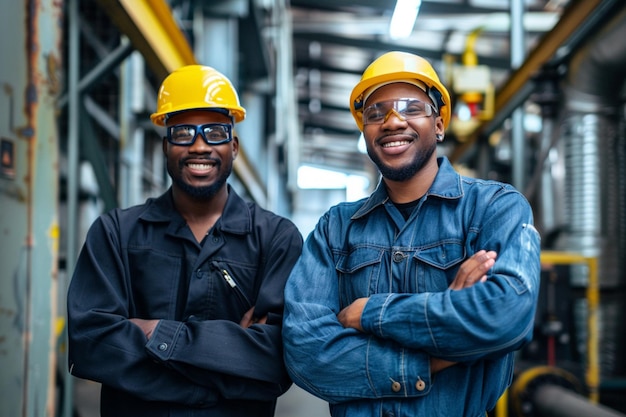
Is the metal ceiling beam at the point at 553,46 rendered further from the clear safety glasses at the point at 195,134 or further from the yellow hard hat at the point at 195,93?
the clear safety glasses at the point at 195,134

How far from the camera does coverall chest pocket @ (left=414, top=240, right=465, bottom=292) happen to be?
1.87 m

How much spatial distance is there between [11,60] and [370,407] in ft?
6.25

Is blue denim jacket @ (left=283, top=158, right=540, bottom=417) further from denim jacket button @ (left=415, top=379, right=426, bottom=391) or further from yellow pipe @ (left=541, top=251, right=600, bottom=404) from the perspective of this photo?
yellow pipe @ (left=541, top=251, right=600, bottom=404)

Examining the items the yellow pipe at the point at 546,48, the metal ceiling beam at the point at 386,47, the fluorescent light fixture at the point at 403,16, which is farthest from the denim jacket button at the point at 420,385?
the metal ceiling beam at the point at 386,47

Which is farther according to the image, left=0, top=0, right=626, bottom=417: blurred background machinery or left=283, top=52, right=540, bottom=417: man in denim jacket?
left=0, top=0, right=626, bottom=417: blurred background machinery

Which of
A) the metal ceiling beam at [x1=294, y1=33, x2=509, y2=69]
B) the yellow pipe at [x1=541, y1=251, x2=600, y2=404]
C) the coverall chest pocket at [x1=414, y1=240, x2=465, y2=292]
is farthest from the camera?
the metal ceiling beam at [x1=294, y1=33, x2=509, y2=69]

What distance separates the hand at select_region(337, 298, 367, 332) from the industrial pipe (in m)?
2.66

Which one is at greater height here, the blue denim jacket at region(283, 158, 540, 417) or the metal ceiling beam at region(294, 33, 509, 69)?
the metal ceiling beam at region(294, 33, 509, 69)

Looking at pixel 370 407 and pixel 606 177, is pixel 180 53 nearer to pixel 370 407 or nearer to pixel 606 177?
pixel 370 407

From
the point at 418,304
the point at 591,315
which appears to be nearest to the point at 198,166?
the point at 418,304

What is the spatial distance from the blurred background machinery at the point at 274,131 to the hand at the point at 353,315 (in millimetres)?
1396

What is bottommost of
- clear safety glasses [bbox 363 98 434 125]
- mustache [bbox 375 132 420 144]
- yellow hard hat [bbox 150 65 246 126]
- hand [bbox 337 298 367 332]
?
hand [bbox 337 298 367 332]

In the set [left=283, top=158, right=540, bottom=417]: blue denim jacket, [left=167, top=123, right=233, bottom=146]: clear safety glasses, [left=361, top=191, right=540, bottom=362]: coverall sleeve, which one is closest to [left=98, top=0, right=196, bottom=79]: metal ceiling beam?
[left=167, top=123, right=233, bottom=146]: clear safety glasses

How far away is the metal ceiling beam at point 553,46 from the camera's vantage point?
4.77 metres
